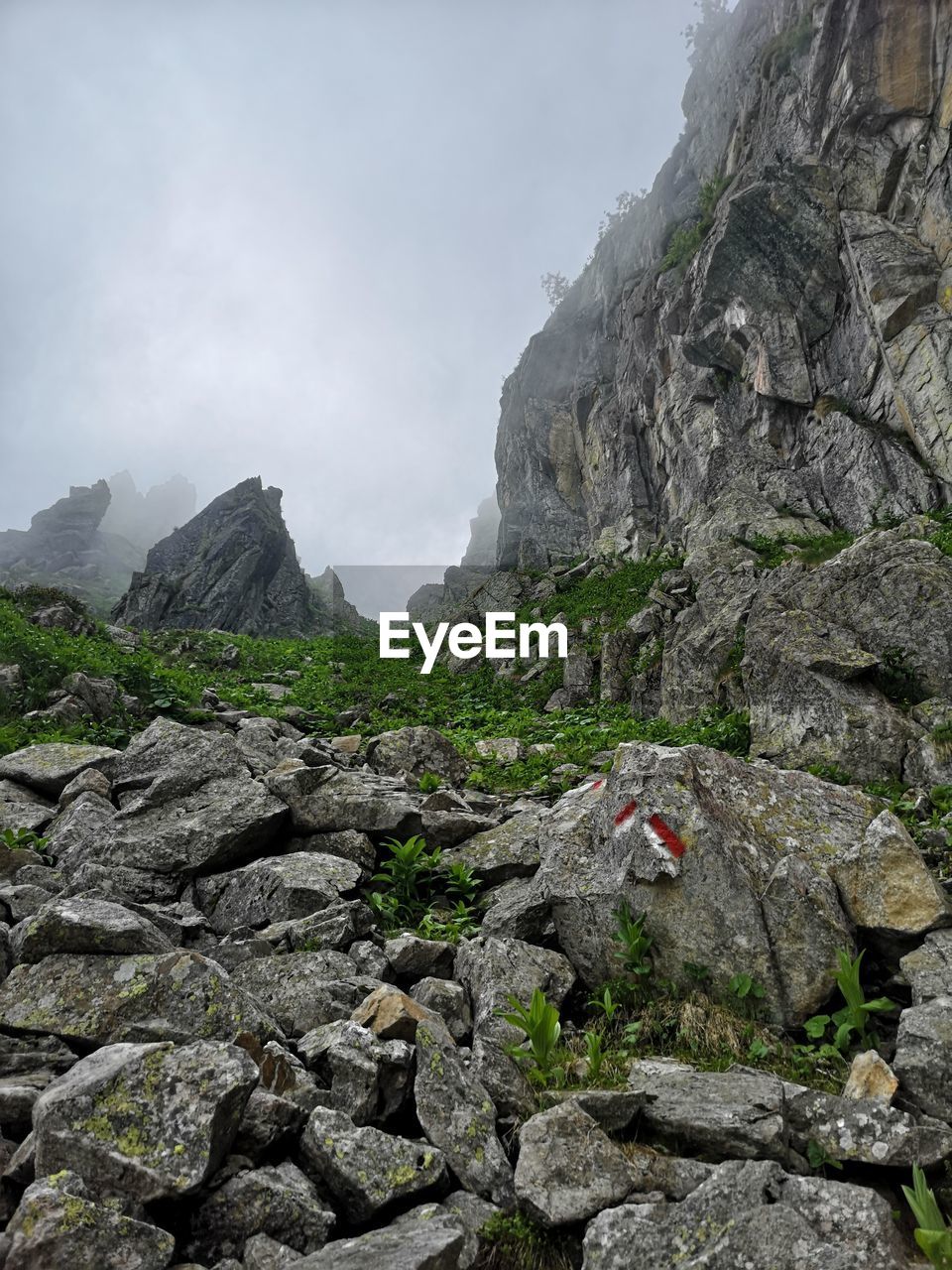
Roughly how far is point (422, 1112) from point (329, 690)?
1941cm

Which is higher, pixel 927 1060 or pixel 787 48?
pixel 787 48

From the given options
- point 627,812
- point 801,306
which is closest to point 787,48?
point 801,306

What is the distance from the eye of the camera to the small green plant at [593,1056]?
543 centimetres

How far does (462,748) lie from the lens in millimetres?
16859

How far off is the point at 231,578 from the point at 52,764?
2152 inches

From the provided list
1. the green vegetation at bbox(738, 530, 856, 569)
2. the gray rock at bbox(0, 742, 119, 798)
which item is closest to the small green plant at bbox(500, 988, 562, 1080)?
the gray rock at bbox(0, 742, 119, 798)

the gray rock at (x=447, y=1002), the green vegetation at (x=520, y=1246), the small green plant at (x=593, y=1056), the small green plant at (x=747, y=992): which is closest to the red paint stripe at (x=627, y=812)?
the small green plant at (x=747, y=992)

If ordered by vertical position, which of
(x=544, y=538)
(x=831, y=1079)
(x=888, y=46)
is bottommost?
(x=831, y=1079)

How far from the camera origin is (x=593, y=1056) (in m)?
5.50

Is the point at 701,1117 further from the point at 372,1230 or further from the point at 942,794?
the point at 942,794

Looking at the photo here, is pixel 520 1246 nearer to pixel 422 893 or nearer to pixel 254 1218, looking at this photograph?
pixel 254 1218

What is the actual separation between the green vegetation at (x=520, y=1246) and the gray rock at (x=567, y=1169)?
9 cm

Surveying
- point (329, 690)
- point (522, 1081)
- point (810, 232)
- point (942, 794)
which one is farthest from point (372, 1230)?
point (810, 232)

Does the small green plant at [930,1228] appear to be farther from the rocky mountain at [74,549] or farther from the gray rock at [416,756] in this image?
the rocky mountain at [74,549]
